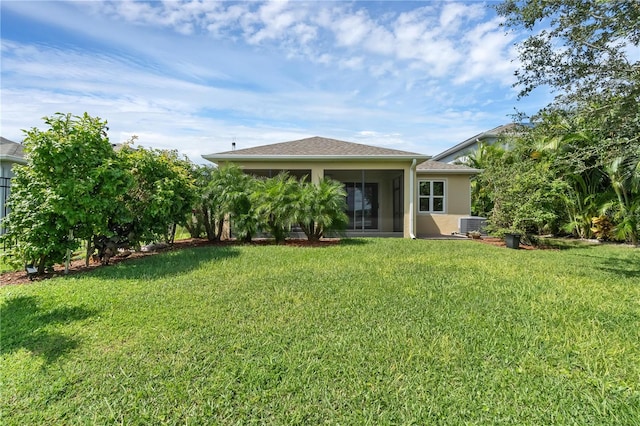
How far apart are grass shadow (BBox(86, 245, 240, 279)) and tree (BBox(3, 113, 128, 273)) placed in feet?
3.34

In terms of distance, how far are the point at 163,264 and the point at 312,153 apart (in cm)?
754

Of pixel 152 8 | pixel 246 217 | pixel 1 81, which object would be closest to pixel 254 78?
pixel 152 8

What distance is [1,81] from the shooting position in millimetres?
6848

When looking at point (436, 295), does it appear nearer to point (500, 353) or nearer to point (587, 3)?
point (500, 353)

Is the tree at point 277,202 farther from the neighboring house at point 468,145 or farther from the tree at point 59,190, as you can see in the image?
the neighboring house at point 468,145

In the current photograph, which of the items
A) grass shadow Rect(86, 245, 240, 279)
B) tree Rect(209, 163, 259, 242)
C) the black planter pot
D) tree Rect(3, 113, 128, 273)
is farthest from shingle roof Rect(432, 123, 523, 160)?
tree Rect(3, 113, 128, 273)

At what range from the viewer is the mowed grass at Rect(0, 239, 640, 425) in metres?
2.57

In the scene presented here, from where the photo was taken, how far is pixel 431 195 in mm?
15781

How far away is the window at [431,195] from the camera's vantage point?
1578cm

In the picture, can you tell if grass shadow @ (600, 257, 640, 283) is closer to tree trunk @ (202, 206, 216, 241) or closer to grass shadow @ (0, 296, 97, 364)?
grass shadow @ (0, 296, 97, 364)

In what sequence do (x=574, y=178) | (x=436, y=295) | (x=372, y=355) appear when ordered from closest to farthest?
(x=372, y=355) → (x=436, y=295) → (x=574, y=178)

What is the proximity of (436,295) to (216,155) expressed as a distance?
10316 mm

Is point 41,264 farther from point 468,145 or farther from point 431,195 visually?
point 468,145

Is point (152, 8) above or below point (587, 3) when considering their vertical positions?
above
